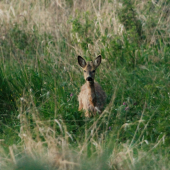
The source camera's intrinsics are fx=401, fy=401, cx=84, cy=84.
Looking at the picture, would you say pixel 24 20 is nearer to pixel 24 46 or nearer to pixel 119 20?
pixel 24 46

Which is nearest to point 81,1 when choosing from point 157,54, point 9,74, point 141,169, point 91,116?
point 157,54

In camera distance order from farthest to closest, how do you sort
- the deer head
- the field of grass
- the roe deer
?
the roe deer → the deer head → the field of grass

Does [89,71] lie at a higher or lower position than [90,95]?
higher

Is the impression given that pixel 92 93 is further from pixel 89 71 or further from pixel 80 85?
pixel 80 85

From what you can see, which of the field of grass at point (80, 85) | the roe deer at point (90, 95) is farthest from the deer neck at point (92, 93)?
the field of grass at point (80, 85)

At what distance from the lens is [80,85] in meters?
6.86

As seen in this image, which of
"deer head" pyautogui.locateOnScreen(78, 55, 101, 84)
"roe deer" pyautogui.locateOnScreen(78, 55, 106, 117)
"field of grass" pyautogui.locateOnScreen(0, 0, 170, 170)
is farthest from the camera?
"roe deer" pyautogui.locateOnScreen(78, 55, 106, 117)

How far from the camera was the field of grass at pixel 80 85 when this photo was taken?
400 centimetres

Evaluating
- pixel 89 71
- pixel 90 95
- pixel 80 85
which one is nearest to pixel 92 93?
pixel 90 95

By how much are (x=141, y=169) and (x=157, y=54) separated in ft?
13.0

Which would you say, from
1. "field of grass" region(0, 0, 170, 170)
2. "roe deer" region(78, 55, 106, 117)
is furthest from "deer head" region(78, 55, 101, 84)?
"field of grass" region(0, 0, 170, 170)

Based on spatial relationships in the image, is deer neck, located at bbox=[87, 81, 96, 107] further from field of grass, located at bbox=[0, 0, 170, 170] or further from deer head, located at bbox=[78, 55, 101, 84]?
field of grass, located at bbox=[0, 0, 170, 170]

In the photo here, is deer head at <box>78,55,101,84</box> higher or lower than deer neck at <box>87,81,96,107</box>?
higher

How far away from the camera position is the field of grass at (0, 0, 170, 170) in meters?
4.00
